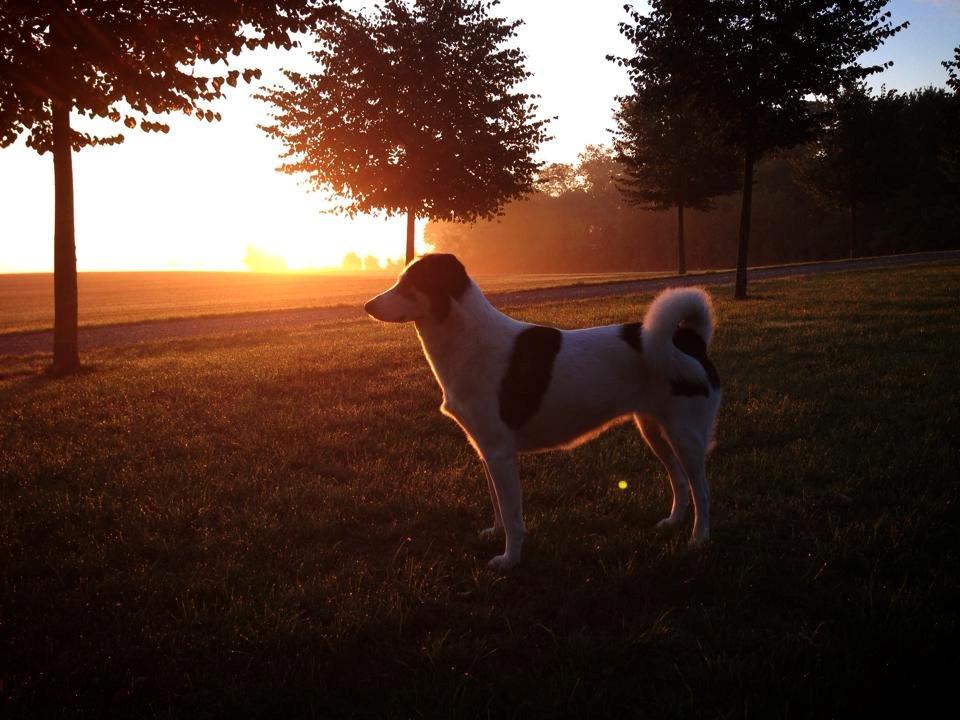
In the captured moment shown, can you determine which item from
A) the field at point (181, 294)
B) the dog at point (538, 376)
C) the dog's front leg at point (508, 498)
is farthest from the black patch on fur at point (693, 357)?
the field at point (181, 294)

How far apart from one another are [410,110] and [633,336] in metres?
17.9

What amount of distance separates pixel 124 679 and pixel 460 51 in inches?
842

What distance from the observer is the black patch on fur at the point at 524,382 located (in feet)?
12.9

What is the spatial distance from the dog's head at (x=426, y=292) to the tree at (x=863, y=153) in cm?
4304

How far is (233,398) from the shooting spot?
8.48 m

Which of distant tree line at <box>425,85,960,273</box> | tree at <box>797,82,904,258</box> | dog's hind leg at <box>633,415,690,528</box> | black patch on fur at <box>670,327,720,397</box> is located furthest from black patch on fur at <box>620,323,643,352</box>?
tree at <box>797,82,904,258</box>

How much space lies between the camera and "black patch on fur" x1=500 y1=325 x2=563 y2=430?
3.92 metres

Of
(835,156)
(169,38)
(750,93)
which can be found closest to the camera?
(169,38)

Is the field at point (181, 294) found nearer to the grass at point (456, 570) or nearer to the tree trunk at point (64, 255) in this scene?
the tree trunk at point (64, 255)

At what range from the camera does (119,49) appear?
9.22 meters

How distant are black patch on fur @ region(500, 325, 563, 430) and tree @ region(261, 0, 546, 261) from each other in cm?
1748

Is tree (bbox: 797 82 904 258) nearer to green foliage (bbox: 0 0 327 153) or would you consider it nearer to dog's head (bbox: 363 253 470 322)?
green foliage (bbox: 0 0 327 153)

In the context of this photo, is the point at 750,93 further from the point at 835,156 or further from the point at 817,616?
the point at 835,156

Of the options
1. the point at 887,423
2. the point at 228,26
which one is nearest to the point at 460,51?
the point at 228,26
